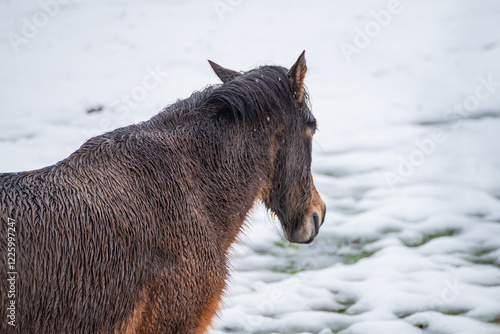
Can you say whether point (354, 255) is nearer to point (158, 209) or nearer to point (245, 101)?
point (245, 101)

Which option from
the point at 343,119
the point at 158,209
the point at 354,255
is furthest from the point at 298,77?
the point at 343,119

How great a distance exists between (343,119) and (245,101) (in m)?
5.37

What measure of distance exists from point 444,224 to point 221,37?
6263mm

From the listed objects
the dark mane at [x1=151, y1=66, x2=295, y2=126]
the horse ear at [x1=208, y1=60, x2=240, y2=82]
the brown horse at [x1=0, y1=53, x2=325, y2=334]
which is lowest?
the brown horse at [x1=0, y1=53, x2=325, y2=334]

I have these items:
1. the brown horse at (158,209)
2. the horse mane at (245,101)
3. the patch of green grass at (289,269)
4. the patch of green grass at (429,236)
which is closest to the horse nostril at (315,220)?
the brown horse at (158,209)

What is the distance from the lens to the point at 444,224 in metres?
5.96

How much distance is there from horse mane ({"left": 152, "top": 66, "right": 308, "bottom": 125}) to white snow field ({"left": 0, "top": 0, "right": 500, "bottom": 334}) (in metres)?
1.13

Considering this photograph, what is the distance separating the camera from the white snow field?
16.0 feet

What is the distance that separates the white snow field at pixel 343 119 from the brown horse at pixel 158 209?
0.82 m

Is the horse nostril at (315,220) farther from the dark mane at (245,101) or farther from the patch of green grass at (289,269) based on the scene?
the patch of green grass at (289,269)

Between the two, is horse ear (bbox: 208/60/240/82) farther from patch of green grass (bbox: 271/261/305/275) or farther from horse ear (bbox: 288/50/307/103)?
patch of green grass (bbox: 271/261/305/275)

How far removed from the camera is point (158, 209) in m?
2.88

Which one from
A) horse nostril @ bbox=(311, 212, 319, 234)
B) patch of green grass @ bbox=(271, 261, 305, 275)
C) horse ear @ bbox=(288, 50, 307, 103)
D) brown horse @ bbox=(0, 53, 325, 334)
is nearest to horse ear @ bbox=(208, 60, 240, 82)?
brown horse @ bbox=(0, 53, 325, 334)

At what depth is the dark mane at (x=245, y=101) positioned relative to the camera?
3.27m
